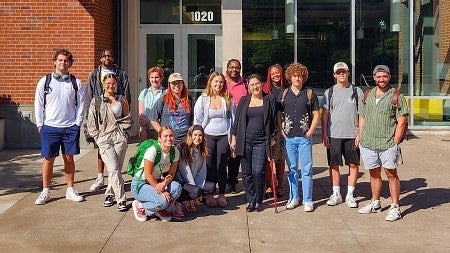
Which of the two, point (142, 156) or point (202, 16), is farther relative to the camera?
point (202, 16)

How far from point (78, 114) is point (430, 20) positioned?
10.4 metres

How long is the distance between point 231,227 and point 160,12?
361 inches

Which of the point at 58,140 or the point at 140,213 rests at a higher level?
the point at 58,140

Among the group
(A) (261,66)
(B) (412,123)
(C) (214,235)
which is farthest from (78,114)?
(B) (412,123)

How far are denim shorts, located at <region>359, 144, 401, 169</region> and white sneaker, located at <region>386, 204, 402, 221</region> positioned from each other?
0.50 meters

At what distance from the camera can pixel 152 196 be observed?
6977 mm

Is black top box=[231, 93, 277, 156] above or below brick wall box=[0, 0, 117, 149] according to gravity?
below

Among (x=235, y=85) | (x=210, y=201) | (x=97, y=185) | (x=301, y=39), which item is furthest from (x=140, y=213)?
(x=301, y=39)

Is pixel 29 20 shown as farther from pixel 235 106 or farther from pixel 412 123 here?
pixel 412 123

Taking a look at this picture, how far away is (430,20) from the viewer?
607 inches

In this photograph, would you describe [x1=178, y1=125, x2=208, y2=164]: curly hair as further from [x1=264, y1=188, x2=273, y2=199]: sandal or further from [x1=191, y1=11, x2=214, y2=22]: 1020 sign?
[x1=191, y1=11, x2=214, y2=22]: 1020 sign

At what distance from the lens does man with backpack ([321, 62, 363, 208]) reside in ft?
25.4

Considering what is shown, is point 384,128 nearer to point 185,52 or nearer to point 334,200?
point 334,200

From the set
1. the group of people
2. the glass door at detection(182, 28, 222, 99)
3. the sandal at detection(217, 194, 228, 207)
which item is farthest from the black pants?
the glass door at detection(182, 28, 222, 99)
